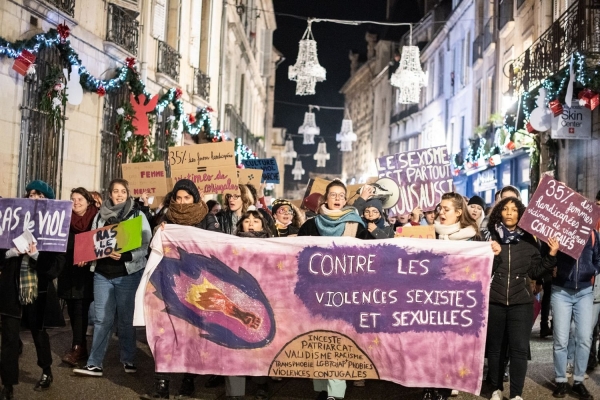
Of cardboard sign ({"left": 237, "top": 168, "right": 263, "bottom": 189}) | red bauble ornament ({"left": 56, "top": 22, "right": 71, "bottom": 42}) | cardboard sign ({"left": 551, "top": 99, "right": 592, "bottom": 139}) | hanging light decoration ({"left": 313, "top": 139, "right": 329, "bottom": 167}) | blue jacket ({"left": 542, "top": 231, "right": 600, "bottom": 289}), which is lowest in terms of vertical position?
blue jacket ({"left": 542, "top": 231, "right": 600, "bottom": 289})

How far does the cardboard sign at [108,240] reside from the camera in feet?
25.3

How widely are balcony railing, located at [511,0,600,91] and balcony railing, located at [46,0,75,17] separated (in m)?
9.08

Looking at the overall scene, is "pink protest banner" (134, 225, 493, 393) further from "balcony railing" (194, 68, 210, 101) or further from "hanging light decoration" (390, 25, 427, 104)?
"hanging light decoration" (390, 25, 427, 104)

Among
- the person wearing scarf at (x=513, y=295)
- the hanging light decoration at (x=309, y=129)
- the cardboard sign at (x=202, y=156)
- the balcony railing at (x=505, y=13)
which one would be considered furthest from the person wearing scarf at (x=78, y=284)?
the hanging light decoration at (x=309, y=129)

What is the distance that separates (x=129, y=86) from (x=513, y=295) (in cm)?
1152

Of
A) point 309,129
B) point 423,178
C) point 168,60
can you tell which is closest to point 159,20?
point 168,60

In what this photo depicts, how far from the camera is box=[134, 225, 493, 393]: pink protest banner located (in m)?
6.88

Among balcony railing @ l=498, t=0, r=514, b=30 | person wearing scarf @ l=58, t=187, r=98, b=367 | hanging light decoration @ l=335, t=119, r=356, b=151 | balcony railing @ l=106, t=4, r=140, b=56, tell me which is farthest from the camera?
hanging light decoration @ l=335, t=119, r=356, b=151

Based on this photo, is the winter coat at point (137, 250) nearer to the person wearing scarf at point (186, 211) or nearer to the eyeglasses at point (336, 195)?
the person wearing scarf at point (186, 211)

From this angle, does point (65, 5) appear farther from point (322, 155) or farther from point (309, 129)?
point (322, 155)

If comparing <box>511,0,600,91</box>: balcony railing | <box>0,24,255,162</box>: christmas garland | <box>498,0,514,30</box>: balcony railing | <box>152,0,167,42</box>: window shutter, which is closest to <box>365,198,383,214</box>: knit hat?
<box>0,24,255,162</box>: christmas garland

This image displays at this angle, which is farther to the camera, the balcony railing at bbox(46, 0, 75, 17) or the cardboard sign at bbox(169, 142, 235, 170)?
the balcony railing at bbox(46, 0, 75, 17)

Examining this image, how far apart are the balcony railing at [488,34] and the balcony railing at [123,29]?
13.5 metres

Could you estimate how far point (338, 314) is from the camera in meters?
6.91
